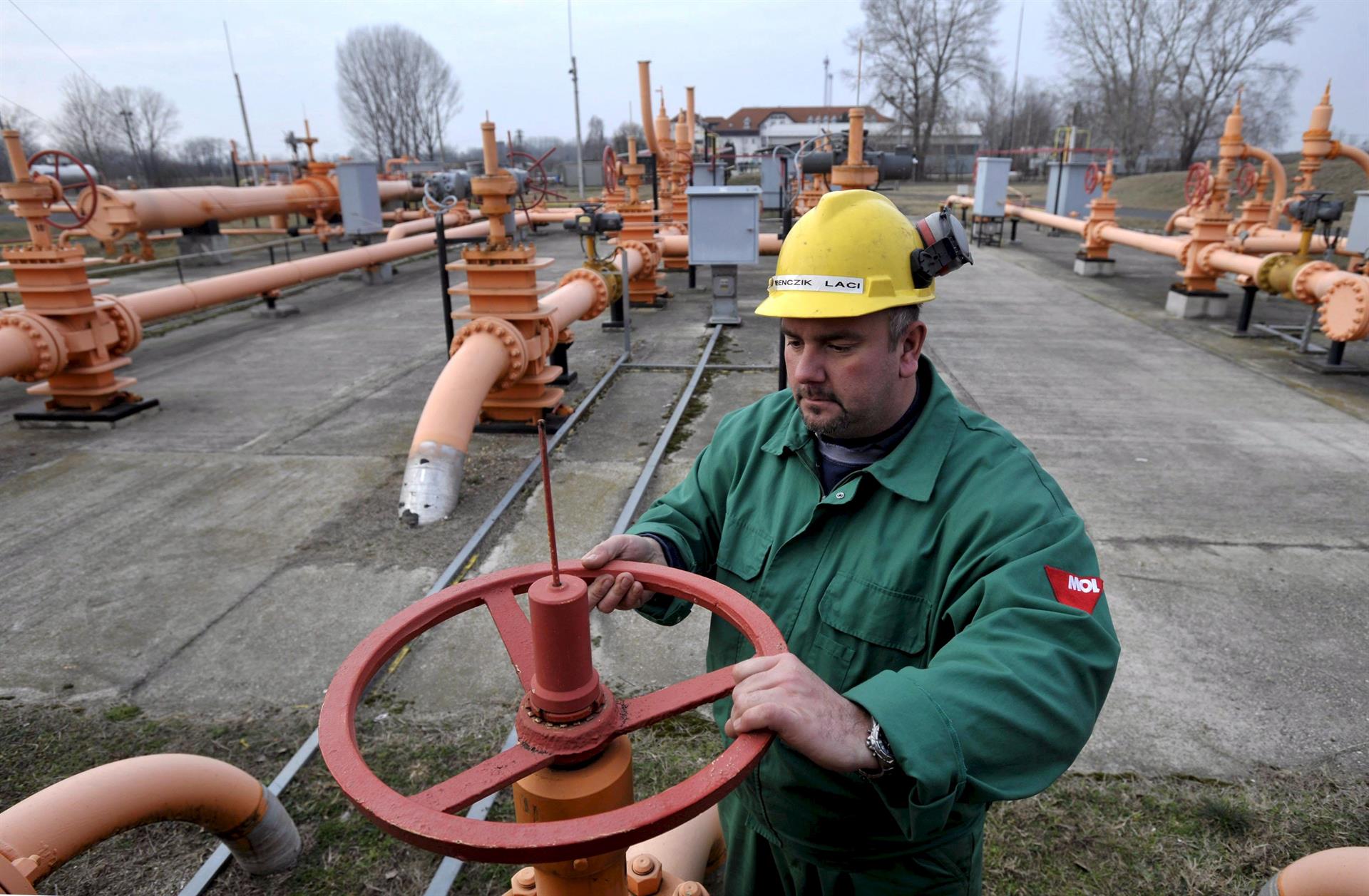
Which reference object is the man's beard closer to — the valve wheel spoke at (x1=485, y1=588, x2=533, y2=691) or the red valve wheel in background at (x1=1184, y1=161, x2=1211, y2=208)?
the valve wheel spoke at (x1=485, y1=588, x2=533, y2=691)

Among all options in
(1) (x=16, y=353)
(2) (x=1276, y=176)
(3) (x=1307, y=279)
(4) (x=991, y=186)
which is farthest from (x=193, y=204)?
(2) (x=1276, y=176)

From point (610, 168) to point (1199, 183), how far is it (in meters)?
8.63

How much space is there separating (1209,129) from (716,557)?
160ft

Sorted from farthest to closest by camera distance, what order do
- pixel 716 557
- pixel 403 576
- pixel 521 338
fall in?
pixel 521 338 → pixel 403 576 → pixel 716 557

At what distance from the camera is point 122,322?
6680 mm

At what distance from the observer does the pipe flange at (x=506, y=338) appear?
564cm

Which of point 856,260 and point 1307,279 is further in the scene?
point 1307,279

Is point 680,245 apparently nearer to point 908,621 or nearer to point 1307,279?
point 1307,279

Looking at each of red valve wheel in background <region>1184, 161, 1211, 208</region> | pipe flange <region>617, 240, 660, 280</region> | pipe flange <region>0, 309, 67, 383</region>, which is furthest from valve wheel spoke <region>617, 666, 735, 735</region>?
red valve wheel in background <region>1184, 161, 1211, 208</region>

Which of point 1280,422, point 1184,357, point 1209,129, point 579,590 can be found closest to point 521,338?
point 579,590

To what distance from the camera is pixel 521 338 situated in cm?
570

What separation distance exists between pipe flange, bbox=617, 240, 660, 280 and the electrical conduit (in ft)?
15.0

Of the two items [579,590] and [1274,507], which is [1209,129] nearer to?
[1274,507]

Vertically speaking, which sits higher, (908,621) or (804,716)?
(804,716)
